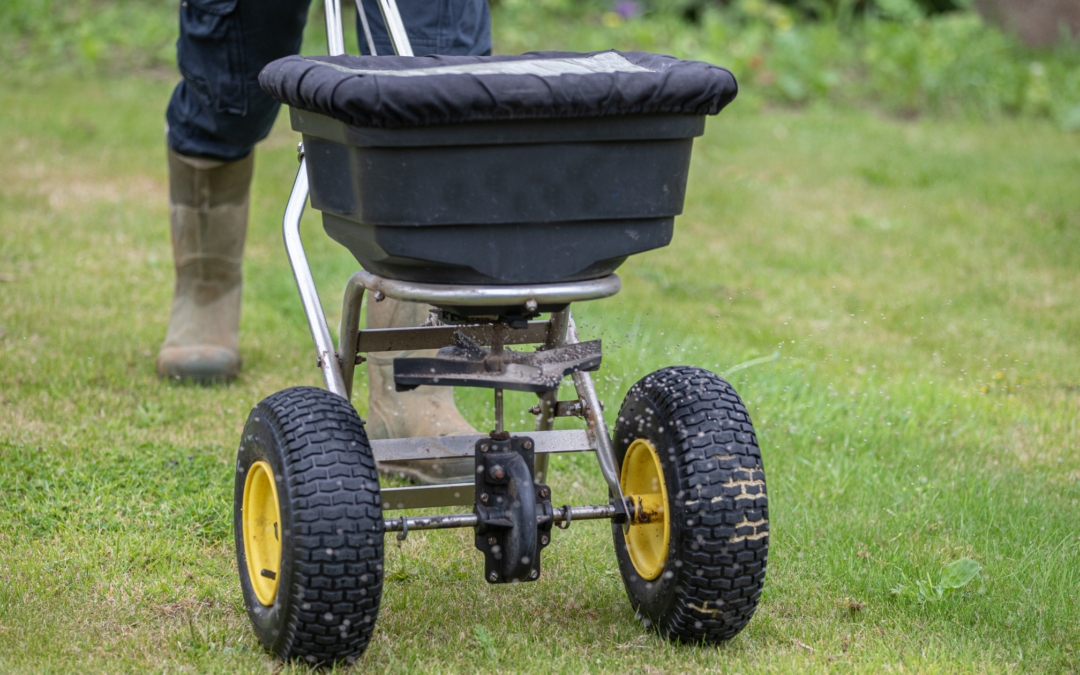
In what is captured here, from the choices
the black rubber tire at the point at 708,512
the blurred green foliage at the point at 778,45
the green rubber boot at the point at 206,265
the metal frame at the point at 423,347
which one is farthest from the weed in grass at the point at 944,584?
the blurred green foliage at the point at 778,45

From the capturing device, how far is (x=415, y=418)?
2.60 metres

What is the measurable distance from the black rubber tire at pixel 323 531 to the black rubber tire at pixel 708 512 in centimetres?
48

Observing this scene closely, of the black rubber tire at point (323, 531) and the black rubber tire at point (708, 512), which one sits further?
the black rubber tire at point (708, 512)

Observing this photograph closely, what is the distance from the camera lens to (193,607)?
2.01 m

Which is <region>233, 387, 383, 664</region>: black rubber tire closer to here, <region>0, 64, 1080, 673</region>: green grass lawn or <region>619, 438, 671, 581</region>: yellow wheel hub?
<region>0, 64, 1080, 673</region>: green grass lawn

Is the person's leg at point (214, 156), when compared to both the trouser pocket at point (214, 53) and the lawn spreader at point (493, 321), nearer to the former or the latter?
the trouser pocket at point (214, 53)

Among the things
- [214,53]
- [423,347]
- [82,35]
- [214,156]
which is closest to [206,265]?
[214,156]

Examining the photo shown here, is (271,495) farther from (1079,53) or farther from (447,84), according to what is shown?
(1079,53)

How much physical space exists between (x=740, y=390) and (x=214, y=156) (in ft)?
5.21

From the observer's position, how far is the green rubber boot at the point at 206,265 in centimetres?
311

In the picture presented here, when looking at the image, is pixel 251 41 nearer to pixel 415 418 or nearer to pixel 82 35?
pixel 415 418

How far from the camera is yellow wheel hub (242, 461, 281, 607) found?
185 cm

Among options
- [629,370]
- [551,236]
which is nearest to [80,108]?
[629,370]

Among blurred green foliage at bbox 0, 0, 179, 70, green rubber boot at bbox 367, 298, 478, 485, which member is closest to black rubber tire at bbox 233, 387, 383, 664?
green rubber boot at bbox 367, 298, 478, 485
